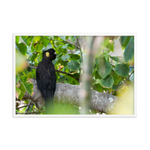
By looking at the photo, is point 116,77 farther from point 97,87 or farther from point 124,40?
point 124,40

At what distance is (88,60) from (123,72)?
0.93 metres

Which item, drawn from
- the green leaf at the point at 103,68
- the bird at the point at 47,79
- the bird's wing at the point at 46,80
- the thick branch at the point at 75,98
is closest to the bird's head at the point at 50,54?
the bird at the point at 47,79

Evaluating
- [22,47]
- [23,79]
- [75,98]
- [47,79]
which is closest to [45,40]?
[22,47]

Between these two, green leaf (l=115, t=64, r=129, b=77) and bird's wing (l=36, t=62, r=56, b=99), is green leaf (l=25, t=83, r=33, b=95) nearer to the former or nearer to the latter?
bird's wing (l=36, t=62, r=56, b=99)

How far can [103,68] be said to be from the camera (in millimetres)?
1594

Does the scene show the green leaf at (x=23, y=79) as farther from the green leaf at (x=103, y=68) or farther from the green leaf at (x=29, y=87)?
the green leaf at (x=103, y=68)

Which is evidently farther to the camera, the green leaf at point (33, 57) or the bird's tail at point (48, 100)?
the green leaf at point (33, 57)

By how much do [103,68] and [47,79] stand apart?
57cm

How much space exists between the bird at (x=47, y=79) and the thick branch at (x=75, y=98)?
0.06 m

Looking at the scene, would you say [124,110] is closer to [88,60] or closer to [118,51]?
[118,51]

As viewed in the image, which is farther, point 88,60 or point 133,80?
point 133,80

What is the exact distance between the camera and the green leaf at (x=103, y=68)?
5.18 feet

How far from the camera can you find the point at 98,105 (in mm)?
1773

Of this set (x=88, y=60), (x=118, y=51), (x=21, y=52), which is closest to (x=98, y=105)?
(x=118, y=51)
